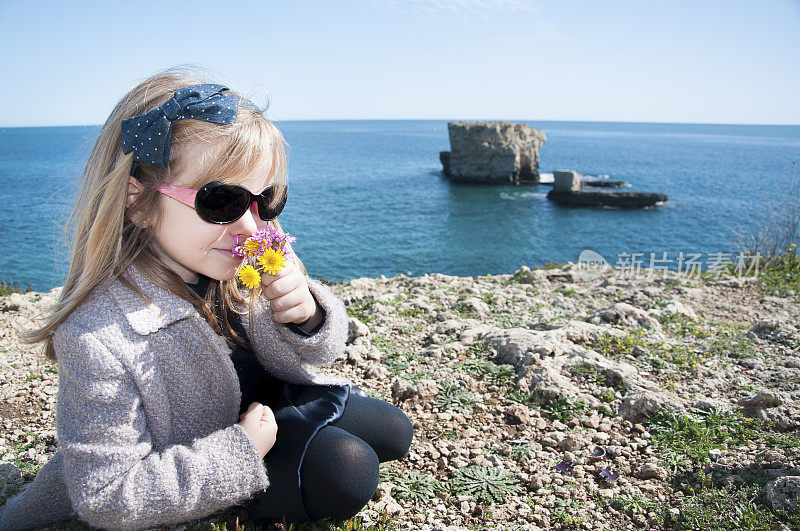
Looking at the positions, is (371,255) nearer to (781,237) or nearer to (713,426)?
(781,237)

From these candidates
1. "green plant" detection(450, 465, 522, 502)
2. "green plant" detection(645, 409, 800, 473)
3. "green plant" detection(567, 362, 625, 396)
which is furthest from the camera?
"green plant" detection(567, 362, 625, 396)

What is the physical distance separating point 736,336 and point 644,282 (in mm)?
2838

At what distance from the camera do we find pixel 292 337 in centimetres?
242

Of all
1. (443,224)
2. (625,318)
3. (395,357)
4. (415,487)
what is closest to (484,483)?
(415,487)

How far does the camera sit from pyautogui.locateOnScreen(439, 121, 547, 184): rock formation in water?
52.1 m

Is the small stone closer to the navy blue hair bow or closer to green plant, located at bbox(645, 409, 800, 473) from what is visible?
green plant, located at bbox(645, 409, 800, 473)

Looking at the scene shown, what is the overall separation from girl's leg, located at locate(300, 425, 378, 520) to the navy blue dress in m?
0.04

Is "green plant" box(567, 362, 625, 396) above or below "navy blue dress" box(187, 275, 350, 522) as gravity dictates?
below

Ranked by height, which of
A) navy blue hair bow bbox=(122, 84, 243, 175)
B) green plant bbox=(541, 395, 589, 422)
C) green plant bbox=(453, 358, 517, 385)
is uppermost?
navy blue hair bow bbox=(122, 84, 243, 175)

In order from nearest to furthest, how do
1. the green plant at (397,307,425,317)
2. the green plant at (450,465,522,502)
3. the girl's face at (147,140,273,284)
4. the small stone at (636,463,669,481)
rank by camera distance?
the girl's face at (147,140,273,284), the green plant at (450,465,522,502), the small stone at (636,463,669,481), the green plant at (397,307,425,317)

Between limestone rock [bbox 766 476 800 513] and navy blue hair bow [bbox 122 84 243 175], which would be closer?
navy blue hair bow [bbox 122 84 243 175]

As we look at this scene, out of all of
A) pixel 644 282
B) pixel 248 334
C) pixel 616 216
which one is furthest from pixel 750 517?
pixel 616 216

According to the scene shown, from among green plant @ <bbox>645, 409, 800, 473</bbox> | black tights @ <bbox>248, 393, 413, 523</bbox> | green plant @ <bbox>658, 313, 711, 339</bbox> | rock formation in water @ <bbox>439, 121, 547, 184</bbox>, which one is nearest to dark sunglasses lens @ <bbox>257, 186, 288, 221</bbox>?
black tights @ <bbox>248, 393, 413, 523</bbox>

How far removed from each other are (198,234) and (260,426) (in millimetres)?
874
